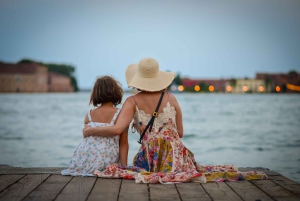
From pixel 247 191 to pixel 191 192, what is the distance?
41 cm

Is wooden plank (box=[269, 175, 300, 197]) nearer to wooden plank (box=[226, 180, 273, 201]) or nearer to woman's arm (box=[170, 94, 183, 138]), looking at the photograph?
wooden plank (box=[226, 180, 273, 201])

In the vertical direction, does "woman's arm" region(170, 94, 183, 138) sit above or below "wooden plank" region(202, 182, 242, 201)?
above

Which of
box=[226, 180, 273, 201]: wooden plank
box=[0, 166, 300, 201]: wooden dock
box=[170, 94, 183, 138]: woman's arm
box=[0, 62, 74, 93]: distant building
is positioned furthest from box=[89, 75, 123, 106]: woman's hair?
box=[0, 62, 74, 93]: distant building

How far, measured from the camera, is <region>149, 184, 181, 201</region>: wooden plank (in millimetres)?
2941

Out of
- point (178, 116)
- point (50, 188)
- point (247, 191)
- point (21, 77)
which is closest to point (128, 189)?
point (50, 188)

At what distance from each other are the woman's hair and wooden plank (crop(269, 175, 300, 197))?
1505mm

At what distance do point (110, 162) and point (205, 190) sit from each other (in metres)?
1.02

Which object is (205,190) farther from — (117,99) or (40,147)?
(40,147)

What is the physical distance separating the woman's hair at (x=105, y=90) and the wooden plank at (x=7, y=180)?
91 cm

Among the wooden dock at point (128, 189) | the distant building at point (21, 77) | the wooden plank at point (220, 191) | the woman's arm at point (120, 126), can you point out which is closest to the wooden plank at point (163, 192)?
the wooden dock at point (128, 189)

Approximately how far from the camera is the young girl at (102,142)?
149 inches

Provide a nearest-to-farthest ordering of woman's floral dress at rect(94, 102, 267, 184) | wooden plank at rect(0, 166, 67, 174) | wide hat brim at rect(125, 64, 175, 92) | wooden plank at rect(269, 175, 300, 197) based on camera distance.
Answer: wooden plank at rect(269, 175, 300, 197)
woman's floral dress at rect(94, 102, 267, 184)
wide hat brim at rect(125, 64, 175, 92)
wooden plank at rect(0, 166, 67, 174)

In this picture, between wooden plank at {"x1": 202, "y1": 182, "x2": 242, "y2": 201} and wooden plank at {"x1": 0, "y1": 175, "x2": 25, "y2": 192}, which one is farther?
wooden plank at {"x1": 0, "y1": 175, "x2": 25, "y2": 192}

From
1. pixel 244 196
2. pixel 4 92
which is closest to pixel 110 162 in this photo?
pixel 244 196
